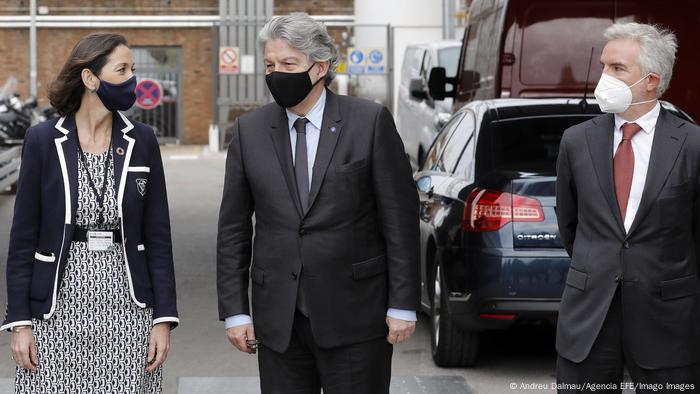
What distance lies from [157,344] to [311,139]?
861 millimetres

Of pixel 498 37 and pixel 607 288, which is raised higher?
pixel 498 37

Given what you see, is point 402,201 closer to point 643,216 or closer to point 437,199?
point 643,216

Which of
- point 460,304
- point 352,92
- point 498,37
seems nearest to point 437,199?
point 460,304

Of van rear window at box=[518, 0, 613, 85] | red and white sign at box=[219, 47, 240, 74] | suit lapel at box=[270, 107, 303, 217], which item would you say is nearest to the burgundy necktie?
suit lapel at box=[270, 107, 303, 217]

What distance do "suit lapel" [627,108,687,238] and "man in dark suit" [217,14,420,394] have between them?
0.74 metres

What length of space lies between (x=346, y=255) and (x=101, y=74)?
1.02 metres

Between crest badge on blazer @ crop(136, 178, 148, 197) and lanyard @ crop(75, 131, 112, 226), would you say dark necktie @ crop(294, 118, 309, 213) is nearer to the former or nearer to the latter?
crest badge on blazer @ crop(136, 178, 148, 197)

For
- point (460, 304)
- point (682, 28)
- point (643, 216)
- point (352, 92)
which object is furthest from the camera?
point (352, 92)

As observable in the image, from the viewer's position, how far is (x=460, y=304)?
7.75m

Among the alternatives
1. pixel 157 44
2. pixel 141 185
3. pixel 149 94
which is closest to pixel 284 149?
pixel 141 185

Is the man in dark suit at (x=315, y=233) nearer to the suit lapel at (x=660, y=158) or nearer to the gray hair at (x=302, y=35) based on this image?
the gray hair at (x=302, y=35)

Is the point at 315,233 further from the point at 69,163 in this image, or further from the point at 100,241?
the point at 69,163

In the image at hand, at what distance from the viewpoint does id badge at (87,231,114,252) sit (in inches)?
178

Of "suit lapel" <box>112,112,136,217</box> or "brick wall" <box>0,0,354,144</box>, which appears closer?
"suit lapel" <box>112,112,136,217</box>
